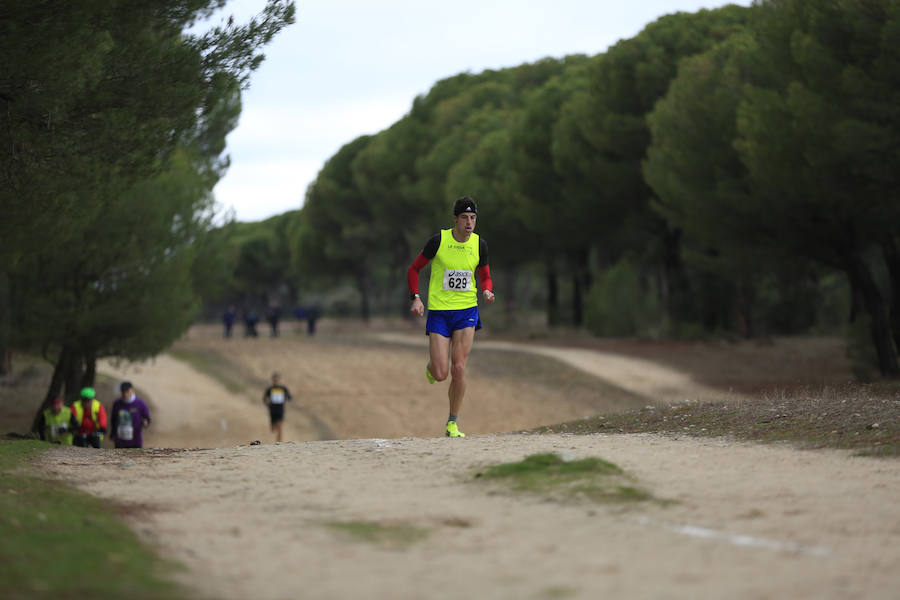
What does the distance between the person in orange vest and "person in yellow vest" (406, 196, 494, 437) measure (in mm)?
6292

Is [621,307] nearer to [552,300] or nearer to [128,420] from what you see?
[552,300]

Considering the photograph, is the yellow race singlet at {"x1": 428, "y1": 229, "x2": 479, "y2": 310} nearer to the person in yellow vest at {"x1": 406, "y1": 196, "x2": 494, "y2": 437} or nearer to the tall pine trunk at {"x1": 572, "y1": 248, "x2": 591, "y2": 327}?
the person in yellow vest at {"x1": 406, "y1": 196, "x2": 494, "y2": 437}

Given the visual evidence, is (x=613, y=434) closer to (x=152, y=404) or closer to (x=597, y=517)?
(x=597, y=517)

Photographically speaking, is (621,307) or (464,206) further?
(621,307)

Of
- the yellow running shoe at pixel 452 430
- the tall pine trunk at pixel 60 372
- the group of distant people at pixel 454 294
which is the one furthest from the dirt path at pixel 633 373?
the group of distant people at pixel 454 294

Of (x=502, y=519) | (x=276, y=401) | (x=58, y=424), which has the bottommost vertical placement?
(x=276, y=401)

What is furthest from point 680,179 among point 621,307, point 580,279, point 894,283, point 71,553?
point 71,553

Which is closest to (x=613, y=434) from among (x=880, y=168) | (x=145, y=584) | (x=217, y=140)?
(x=145, y=584)

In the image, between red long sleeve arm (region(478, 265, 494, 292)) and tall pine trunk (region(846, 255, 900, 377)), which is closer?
red long sleeve arm (region(478, 265, 494, 292))

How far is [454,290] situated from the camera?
412 inches

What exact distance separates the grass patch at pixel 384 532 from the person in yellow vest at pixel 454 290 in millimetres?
4588

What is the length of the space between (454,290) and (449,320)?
1.08ft

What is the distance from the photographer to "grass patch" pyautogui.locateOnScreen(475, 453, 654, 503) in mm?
6348

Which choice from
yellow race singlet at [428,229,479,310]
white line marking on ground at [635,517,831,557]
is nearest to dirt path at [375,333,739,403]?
yellow race singlet at [428,229,479,310]
